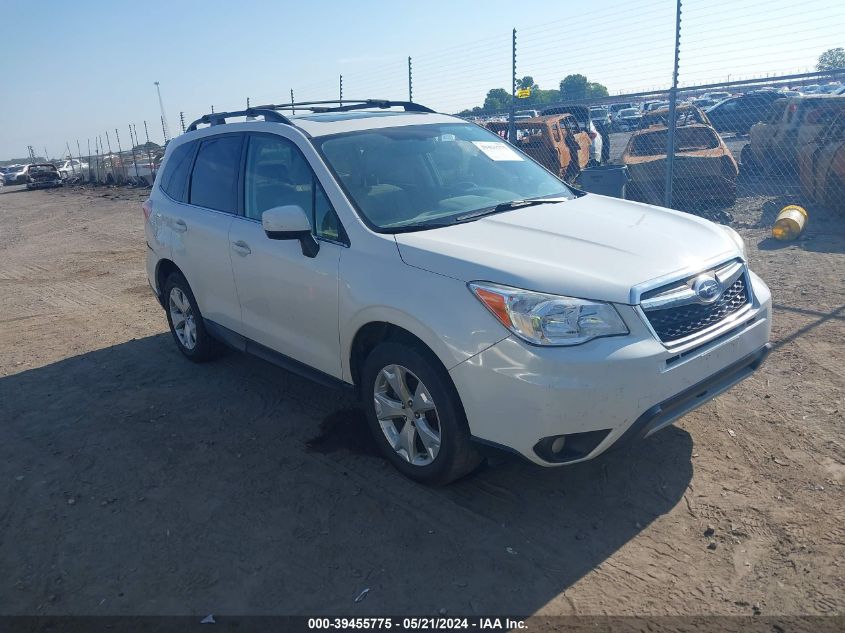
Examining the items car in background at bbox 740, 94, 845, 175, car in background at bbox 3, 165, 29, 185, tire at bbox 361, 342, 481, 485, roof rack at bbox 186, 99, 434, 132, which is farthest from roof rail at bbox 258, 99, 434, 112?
car in background at bbox 3, 165, 29, 185

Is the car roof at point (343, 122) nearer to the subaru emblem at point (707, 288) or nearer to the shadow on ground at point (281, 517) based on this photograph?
the shadow on ground at point (281, 517)

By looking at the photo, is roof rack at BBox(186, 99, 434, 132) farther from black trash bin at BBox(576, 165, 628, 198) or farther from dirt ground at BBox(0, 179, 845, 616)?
black trash bin at BBox(576, 165, 628, 198)

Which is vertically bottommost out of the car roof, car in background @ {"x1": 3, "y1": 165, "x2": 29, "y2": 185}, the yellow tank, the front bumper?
car in background @ {"x1": 3, "y1": 165, "x2": 29, "y2": 185}

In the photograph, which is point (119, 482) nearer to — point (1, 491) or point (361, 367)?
point (1, 491)

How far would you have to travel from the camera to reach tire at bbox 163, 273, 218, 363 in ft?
18.2

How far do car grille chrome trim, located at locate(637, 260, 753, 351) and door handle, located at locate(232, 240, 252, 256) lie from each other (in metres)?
2.60

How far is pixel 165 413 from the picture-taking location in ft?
16.1

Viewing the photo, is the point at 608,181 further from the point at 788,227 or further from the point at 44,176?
the point at 44,176

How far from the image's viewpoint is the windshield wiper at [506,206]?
12.9ft

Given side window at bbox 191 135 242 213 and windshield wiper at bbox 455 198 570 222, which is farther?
side window at bbox 191 135 242 213

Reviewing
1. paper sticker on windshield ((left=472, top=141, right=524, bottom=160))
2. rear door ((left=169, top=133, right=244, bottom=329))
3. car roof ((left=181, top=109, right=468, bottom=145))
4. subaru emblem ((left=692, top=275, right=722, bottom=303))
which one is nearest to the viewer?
subaru emblem ((left=692, top=275, right=722, bottom=303))

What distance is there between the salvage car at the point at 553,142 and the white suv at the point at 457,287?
880cm

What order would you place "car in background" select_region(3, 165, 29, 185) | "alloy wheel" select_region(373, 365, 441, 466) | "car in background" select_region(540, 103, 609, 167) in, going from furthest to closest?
"car in background" select_region(3, 165, 29, 185), "car in background" select_region(540, 103, 609, 167), "alloy wheel" select_region(373, 365, 441, 466)

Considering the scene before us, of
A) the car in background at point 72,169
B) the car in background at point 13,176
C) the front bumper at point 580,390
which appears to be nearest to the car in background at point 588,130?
the front bumper at point 580,390
